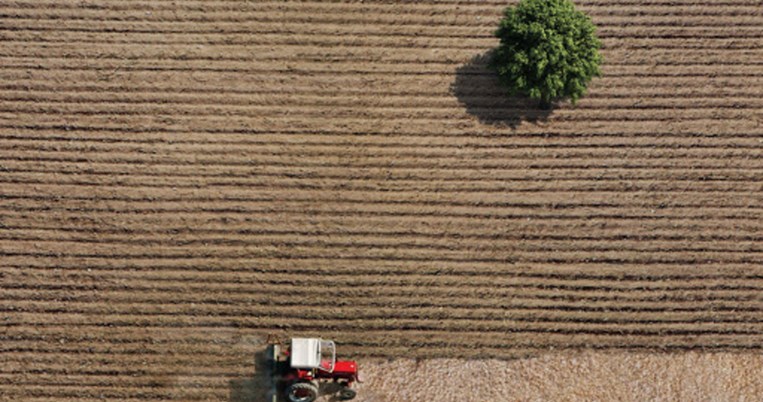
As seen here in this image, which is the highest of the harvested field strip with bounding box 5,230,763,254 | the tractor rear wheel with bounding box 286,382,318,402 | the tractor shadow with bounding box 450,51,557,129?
the tractor shadow with bounding box 450,51,557,129

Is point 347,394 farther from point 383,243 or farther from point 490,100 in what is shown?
point 490,100

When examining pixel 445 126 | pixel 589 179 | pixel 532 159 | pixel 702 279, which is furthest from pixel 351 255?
pixel 702 279

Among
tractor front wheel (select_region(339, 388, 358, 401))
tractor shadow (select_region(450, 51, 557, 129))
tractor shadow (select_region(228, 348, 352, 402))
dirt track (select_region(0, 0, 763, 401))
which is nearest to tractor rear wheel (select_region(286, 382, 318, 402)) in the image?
tractor shadow (select_region(228, 348, 352, 402))

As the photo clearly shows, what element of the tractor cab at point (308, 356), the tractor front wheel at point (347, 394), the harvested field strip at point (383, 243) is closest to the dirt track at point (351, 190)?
the harvested field strip at point (383, 243)

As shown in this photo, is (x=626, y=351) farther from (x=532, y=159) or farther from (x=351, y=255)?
(x=351, y=255)

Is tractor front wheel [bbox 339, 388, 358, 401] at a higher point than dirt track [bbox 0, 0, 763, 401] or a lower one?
lower

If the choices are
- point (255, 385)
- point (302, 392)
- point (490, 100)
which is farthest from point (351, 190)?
point (255, 385)

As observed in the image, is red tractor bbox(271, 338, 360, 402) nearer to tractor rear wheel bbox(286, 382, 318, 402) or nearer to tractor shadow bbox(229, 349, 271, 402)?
tractor rear wheel bbox(286, 382, 318, 402)
